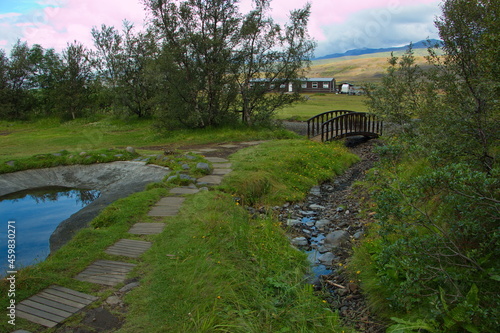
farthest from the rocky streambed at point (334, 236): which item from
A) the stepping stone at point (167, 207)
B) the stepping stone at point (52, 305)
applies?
the stepping stone at point (52, 305)

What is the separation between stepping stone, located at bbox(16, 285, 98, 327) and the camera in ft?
11.0

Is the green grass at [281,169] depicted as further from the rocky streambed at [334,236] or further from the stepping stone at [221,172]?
the rocky streambed at [334,236]

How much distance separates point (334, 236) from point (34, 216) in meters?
6.00

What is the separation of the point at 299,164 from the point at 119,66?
Answer: 16148 mm

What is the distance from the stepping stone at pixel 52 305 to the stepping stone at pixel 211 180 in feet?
14.7

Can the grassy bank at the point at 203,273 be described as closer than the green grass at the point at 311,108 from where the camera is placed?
Yes

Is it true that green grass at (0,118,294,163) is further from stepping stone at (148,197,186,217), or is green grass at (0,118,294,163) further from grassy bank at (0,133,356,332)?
grassy bank at (0,133,356,332)

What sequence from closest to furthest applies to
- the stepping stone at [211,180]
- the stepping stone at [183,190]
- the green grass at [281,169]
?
the stepping stone at [183,190] < the stepping stone at [211,180] < the green grass at [281,169]

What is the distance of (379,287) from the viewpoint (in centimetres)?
452

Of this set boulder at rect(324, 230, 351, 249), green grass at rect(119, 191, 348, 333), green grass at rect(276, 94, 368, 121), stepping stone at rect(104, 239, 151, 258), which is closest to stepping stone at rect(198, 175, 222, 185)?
green grass at rect(119, 191, 348, 333)

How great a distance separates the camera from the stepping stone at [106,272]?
4055 mm

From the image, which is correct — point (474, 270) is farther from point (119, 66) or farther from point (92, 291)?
point (119, 66)

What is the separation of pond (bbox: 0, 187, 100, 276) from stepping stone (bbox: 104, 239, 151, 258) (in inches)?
41.1

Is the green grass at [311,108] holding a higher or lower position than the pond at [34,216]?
higher
